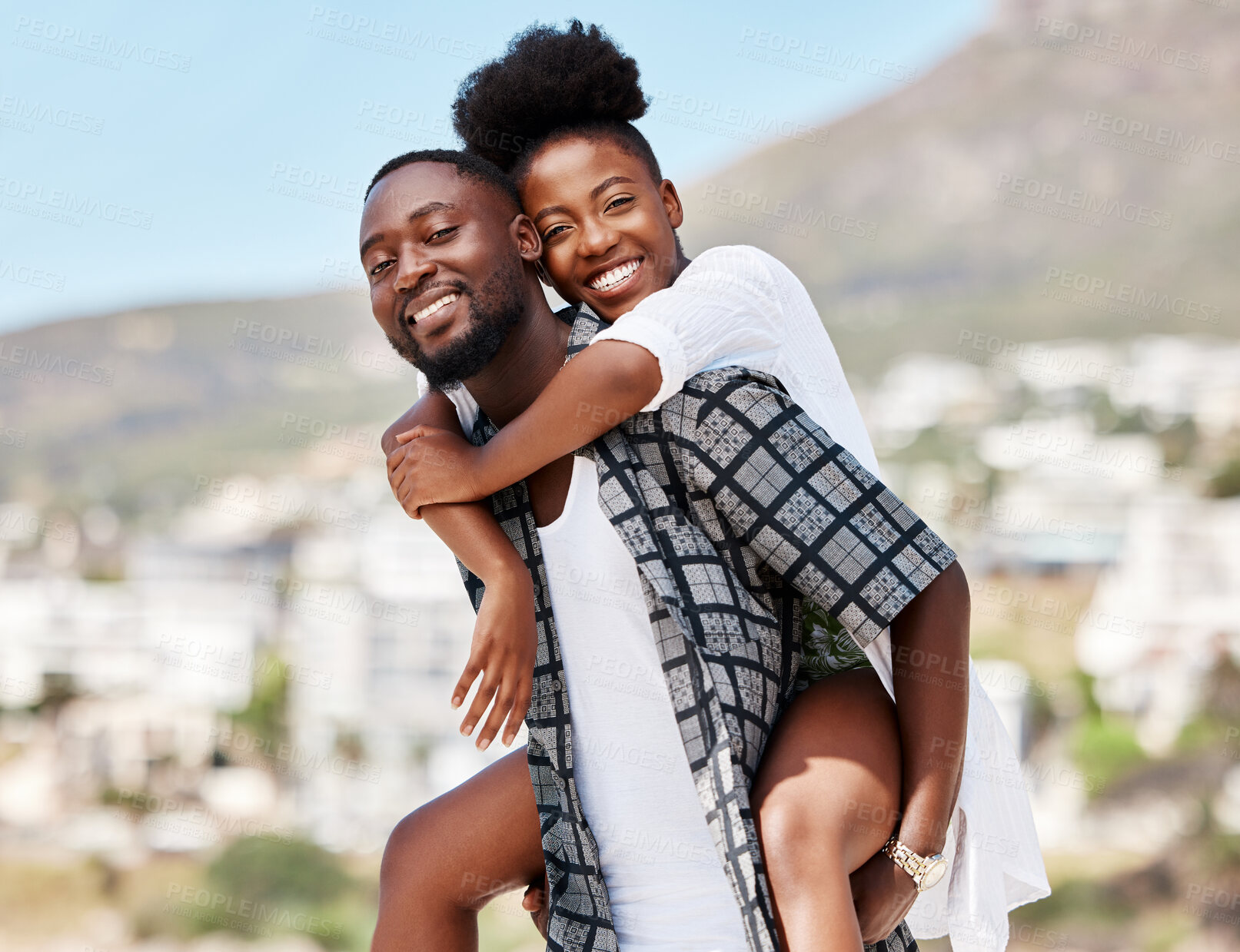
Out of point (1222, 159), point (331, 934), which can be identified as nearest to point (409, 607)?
point (331, 934)

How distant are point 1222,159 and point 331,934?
54.3 meters

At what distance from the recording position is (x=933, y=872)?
5.29 feet

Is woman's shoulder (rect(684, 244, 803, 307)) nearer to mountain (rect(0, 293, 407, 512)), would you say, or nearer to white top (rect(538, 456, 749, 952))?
white top (rect(538, 456, 749, 952))

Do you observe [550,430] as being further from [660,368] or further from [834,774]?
[834,774]

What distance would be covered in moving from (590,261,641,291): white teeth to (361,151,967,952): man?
0.62 ft

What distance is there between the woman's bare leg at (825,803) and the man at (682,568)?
2cm

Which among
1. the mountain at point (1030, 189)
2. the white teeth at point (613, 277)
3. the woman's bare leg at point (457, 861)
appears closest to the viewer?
the woman's bare leg at point (457, 861)

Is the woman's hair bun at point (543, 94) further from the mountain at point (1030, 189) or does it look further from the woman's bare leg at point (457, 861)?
the mountain at point (1030, 189)

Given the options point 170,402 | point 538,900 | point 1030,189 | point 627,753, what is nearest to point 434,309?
point 627,753

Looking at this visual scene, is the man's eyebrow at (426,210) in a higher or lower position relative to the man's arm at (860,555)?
higher

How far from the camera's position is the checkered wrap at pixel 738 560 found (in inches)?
60.9

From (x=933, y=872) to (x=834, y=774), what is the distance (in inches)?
8.5

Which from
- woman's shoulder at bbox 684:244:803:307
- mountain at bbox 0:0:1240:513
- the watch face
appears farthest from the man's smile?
mountain at bbox 0:0:1240:513

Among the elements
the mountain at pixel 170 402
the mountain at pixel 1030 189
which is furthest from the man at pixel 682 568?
the mountain at pixel 1030 189
